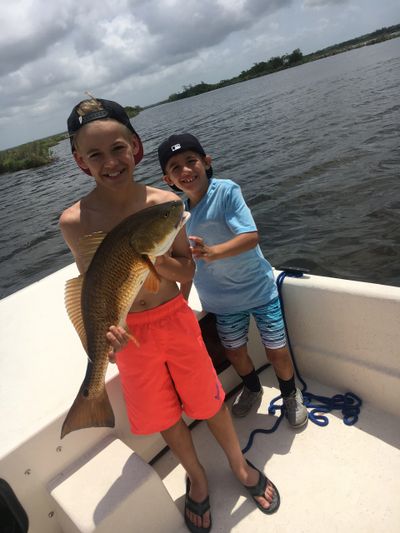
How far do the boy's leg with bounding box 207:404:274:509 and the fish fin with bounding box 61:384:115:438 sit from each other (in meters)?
0.73

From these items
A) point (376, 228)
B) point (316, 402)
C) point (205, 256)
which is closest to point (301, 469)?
point (316, 402)

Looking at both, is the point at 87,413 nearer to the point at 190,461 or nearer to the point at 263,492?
the point at 190,461

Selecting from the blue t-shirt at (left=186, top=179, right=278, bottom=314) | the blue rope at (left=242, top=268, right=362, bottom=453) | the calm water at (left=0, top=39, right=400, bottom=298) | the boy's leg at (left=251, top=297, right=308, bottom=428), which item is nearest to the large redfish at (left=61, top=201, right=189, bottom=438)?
the blue t-shirt at (left=186, top=179, right=278, bottom=314)

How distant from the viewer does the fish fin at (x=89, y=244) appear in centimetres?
215

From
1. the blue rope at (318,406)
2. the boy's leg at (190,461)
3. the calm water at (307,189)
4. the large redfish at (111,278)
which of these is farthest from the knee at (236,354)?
the calm water at (307,189)

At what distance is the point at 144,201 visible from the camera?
2.52 metres

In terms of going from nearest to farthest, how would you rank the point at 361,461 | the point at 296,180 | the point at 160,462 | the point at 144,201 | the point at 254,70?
the point at 144,201 < the point at 361,461 < the point at 160,462 < the point at 296,180 < the point at 254,70

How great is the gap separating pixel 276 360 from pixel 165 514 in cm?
133

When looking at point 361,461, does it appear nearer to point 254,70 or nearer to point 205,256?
point 205,256

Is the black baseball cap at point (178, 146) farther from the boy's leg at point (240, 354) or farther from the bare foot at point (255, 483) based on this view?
the bare foot at point (255, 483)

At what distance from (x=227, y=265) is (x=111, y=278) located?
4.25 feet

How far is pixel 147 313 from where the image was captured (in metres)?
2.44

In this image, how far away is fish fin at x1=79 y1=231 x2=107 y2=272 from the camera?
7.04 feet

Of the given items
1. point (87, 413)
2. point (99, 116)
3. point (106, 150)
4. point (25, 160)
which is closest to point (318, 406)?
point (87, 413)
